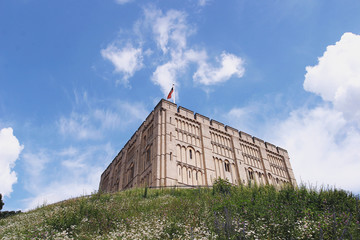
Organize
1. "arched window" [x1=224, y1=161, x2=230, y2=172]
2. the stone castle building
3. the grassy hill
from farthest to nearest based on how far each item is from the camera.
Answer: "arched window" [x1=224, y1=161, x2=230, y2=172], the stone castle building, the grassy hill

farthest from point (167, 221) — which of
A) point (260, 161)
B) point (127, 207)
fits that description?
point (260, 161)

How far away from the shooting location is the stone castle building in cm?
2781

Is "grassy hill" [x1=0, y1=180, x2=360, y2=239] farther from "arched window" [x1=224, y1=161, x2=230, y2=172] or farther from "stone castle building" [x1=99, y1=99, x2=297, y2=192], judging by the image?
"arched window" [x1=224, y1=161, x2=230, y2=172]

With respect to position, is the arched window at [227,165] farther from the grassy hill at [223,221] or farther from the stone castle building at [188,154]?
the grassy hill at [223,221]

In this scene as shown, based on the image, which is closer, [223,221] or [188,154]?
[223,221]

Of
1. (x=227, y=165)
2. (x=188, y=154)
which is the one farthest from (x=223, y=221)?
(x=227, y=165)

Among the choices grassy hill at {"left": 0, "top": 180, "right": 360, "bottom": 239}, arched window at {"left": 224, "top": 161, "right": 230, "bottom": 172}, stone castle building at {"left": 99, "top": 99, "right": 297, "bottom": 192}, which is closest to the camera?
grassy hill at {"left": 0, "top": 180, "right": 360, "bottom": 239}

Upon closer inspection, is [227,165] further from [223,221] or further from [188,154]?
[223,221]

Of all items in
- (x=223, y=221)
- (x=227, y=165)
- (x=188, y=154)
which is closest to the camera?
(x=223, y=221)

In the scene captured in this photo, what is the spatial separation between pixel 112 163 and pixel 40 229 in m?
38.2

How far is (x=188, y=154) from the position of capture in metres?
29.9

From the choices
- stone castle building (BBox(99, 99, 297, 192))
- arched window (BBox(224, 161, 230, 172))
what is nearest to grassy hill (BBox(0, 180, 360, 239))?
stone castle building (BBox(99, 99, 297, 192))

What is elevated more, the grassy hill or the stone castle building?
the stone castle building

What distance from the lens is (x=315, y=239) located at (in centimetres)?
654
